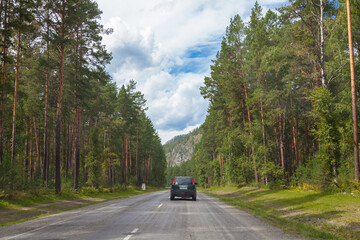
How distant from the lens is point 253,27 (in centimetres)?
3528

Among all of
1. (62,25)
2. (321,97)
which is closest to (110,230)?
(321,97)

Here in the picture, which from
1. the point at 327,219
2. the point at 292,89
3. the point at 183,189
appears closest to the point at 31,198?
the point at 183,189

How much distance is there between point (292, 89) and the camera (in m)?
32.6

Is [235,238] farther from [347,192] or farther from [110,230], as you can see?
[347,192]

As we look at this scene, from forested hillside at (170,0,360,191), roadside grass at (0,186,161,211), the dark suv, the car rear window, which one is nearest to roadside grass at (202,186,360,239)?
forested hillside at (170,0,360,191)

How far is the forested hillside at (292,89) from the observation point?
17359 mm

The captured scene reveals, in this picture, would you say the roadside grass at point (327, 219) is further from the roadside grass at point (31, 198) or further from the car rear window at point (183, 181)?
the roadside grass at point (31, 198)

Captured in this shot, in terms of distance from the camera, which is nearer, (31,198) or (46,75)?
(31,198)

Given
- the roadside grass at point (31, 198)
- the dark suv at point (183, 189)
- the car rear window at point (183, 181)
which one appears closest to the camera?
the roadside grass at point (31, 198)

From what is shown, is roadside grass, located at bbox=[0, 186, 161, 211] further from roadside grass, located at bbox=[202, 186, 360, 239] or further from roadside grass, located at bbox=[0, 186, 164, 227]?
roadside grass, located at bbox=[202, 186, 360, 239]

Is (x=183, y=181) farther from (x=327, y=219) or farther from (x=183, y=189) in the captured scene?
(x=327, y=219)

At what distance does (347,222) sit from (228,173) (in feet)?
114

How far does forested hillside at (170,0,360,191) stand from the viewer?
17359mm

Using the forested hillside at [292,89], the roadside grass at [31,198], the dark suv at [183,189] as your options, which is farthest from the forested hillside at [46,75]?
the forested hillside at [292,89]
